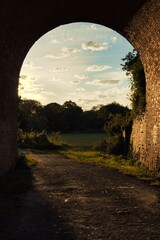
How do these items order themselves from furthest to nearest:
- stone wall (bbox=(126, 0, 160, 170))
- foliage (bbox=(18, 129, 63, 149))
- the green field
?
the green field
foliage (bbox=(18, 129, 63, 149))
stone wall (bbox=(126, 0, 160, 170))

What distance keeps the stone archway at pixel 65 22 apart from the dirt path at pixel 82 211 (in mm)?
2786

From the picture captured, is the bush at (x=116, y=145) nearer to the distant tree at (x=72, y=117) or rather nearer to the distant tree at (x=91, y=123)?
the distant tree at (x=72, y=117)

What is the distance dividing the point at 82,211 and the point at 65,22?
10050 millimetres


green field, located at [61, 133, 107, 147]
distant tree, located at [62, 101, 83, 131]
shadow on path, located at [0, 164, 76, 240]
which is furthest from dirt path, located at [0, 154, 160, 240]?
distant tree, located at [62, 101, 83, 131]

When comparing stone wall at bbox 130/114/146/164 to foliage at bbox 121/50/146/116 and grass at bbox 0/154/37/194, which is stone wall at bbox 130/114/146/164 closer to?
foliage at bbox 121/50/146/116

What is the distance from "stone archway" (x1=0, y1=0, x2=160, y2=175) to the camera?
12.0m

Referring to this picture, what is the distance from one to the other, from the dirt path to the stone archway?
9.14 feet

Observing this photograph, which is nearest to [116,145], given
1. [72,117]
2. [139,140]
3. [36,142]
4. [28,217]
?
[139,140]

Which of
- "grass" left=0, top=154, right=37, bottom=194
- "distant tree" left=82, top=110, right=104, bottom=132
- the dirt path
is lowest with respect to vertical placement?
the dirt path

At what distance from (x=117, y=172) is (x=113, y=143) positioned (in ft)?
29.1

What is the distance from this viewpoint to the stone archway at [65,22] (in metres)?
12.0

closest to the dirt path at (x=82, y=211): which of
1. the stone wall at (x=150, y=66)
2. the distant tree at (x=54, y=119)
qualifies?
the stone wall at (x=150, y=66)

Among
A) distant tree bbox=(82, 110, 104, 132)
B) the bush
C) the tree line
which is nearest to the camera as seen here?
the bush

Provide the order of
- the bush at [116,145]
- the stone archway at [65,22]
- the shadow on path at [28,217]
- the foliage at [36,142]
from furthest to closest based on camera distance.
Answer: the foliage at [36,142], the bush at [116,145], the stone archway at [65,22], the shadow on path at [28,217]
